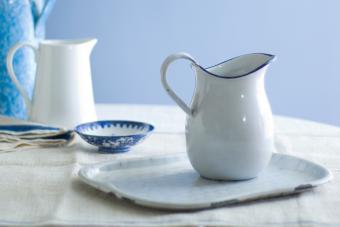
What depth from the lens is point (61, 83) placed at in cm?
103

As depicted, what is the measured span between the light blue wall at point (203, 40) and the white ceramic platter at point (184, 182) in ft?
3.38

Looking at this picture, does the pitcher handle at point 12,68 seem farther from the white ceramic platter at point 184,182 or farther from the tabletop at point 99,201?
the white ceramic platter at point 184,182

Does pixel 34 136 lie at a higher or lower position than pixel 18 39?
lower

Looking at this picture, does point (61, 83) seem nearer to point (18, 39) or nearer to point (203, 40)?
point (18, 39)

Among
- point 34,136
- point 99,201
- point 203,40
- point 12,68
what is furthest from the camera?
point 203,40

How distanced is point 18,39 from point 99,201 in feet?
1.78

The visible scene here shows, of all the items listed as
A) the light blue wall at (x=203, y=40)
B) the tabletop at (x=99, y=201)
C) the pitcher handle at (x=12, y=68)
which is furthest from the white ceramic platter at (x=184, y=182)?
the light blue wall at (x=203, y=40)

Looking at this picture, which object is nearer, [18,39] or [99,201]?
[99,201]

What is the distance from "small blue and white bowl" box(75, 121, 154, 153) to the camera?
36.2 inches

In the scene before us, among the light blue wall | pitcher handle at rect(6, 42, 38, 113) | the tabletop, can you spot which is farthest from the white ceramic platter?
the light blue wall

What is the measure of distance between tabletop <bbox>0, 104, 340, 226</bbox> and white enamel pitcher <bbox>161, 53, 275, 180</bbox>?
0.06 metres

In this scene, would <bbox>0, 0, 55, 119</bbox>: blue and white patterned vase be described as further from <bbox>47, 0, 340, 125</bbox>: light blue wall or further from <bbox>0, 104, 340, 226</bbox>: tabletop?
<bbox>47, 0, 340, 125</bbox>: light blue wall

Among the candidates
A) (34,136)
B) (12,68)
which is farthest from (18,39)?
(34,136)

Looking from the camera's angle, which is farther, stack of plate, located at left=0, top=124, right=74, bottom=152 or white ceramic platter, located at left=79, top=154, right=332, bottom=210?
stack of plate, located at left=0, top=124, right=74, bottom=152
